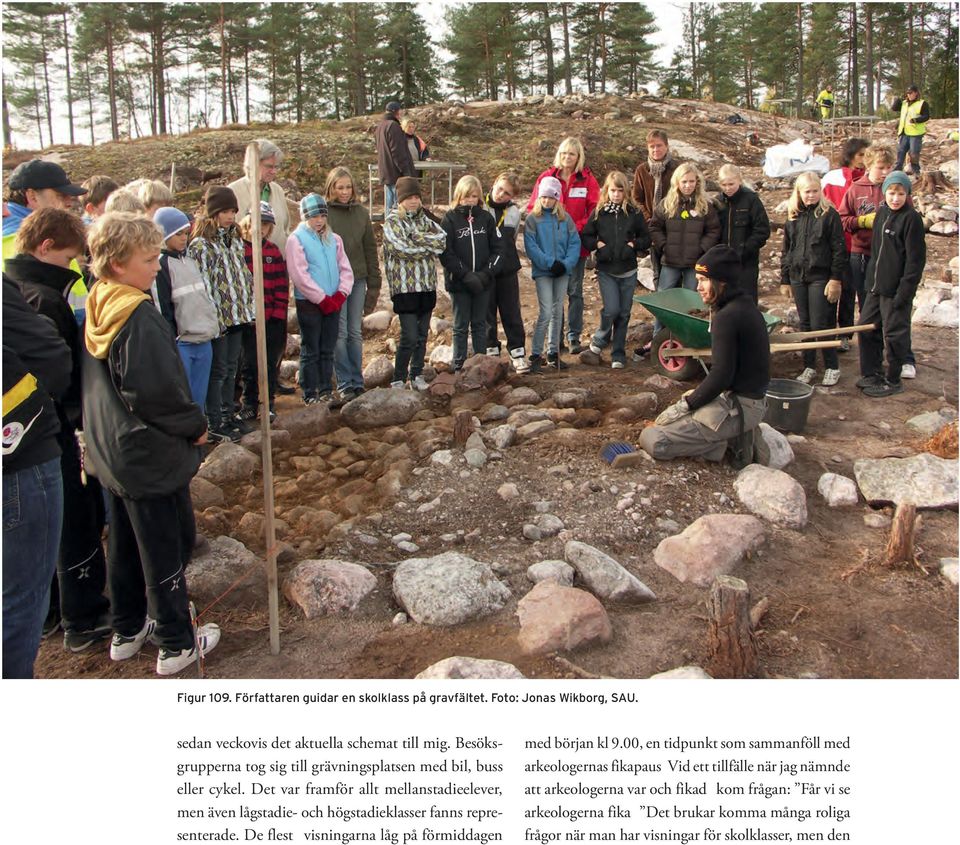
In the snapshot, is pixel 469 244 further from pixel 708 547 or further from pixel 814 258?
pixel 708 547

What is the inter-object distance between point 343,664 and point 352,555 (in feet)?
2.88

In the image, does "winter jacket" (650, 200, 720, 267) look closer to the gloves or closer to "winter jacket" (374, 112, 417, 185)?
the gloves

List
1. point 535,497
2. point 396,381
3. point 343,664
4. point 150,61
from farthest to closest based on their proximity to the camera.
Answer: point 150,61 < point 396,381 < point 535,497 < point 343,664

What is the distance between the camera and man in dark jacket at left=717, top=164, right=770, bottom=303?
263 inches

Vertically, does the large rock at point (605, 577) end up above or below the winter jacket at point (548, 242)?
below

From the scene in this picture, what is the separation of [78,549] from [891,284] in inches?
245

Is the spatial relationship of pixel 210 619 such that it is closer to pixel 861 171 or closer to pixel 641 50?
pixel 861 171

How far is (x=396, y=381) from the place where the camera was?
21.2 feet

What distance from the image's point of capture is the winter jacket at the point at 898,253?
6.09 m

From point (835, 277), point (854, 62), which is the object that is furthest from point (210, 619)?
point (854, 62)

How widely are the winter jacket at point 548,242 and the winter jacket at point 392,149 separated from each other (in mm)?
3145

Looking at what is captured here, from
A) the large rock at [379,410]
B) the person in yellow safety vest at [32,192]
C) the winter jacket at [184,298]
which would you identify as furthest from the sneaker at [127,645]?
the large rock at [379,410]

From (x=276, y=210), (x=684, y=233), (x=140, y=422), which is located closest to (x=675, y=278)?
(x=684, y=233)

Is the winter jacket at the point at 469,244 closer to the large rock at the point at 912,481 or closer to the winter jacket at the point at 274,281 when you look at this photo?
the winter jacket at the point at 274,281
